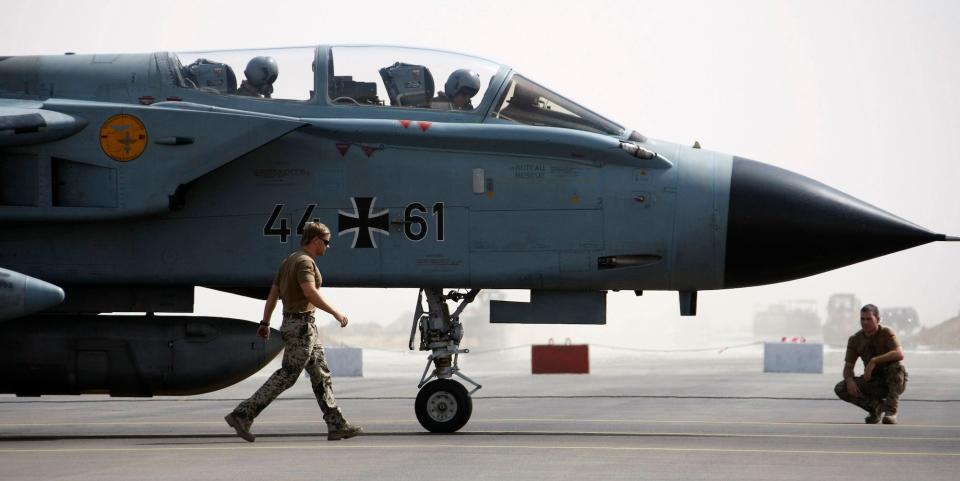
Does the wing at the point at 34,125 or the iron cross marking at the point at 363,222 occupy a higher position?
the wing at the point at 34,125

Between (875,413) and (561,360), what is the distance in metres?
17.3

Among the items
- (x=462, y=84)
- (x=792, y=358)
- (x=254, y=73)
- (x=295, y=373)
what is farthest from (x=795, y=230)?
(x=792, y=358)

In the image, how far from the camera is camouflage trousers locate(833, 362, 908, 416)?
1455 cm

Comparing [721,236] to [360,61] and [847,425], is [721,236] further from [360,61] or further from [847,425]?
[360,61]

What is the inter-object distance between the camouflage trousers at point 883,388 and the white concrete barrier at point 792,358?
1701 cm

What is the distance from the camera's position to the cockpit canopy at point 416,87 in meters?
13.3

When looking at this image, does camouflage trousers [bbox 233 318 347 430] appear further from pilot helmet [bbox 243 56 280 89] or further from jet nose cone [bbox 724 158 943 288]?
jet nose cone [bbox 724 158 943 288]

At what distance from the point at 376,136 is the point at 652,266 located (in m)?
2.89

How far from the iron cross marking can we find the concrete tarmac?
1.86 meters

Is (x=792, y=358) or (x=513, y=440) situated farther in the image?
(x=792, y=358)

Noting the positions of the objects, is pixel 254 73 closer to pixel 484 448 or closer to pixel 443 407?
pixel 443 407

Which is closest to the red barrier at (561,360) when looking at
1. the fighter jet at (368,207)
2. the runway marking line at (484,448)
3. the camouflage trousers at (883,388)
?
the camouflage trousers at (883,388)

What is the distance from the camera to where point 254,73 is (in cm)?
Result: 1357

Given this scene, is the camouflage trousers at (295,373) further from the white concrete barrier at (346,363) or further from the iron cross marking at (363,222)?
the white concrete barrier at (346,363)
